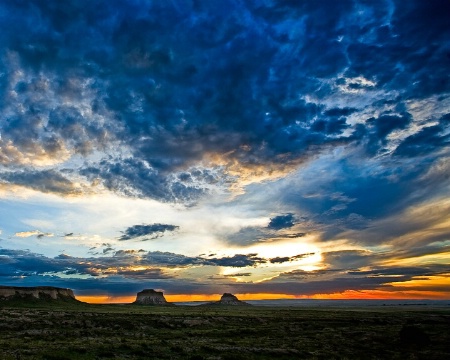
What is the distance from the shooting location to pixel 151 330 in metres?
60.5

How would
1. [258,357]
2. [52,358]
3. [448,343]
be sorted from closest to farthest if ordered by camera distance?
1. [52,358]
2. [258,357]
3. [448,343]

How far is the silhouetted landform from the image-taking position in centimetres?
11026

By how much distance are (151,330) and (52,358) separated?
32.2 m

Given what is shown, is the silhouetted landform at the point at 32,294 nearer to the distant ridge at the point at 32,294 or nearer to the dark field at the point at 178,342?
the distant ridge at the point at 32,294

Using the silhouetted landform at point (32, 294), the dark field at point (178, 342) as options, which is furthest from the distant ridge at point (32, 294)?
the dark field at point (178, 342)

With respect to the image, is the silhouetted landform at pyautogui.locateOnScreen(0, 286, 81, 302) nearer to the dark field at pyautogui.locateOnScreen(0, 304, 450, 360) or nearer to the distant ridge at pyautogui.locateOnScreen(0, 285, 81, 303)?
the distant ridge at pyautogui.locateOnScreen(0, 285, 81, 303)

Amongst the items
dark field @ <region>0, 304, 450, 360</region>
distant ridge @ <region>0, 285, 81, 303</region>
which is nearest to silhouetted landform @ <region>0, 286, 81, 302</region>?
distant ridge @ <region>0, 285, 81, 303</region>

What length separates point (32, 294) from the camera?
11838 centimetres

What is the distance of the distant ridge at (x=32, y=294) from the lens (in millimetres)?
110250

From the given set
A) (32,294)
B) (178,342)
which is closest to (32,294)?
(32,294)

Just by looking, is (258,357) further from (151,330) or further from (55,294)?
(55,294)

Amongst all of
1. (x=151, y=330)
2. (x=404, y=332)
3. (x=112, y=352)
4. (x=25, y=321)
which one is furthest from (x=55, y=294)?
(x=404, y=332)

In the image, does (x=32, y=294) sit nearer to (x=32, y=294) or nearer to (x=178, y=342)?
(x=32, y=294)

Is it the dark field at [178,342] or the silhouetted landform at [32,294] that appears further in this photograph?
the silhouetted landform at [32,294]
